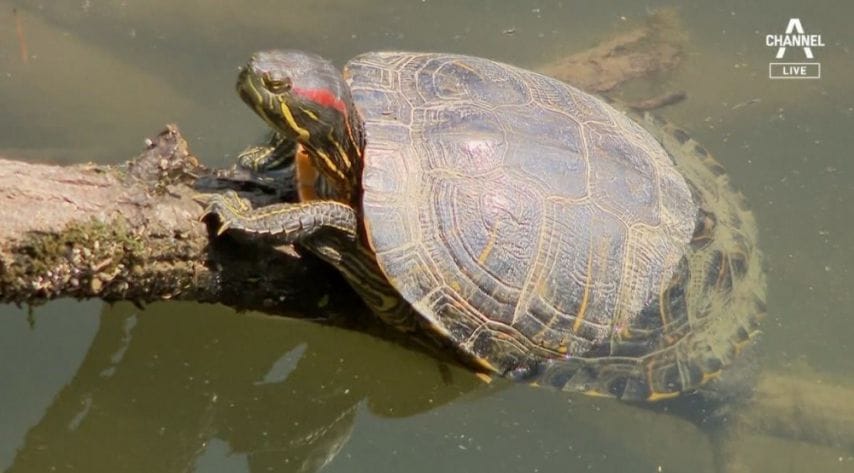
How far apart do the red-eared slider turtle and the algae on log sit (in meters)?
0.17

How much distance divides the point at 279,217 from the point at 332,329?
106cm

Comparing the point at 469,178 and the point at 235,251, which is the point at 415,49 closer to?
the point at 469,178

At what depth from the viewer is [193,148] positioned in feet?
18.6

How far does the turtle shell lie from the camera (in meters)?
4.05

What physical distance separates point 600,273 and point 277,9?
341 centimetres

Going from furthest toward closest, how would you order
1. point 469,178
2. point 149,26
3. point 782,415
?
point 149,26
point 782,415
point 469,178

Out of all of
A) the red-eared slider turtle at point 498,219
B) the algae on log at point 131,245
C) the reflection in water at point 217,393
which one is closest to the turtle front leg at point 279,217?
the red-eared slider turtle at point 498,219

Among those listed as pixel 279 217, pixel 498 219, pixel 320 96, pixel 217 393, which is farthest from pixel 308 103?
pixel 217 393

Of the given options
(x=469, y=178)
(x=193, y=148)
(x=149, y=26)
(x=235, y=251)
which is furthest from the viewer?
(x=149, y=26)

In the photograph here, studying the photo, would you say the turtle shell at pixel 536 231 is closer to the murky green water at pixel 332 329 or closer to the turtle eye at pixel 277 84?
the turtle eye at pixel 277 84

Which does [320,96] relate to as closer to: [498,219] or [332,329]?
[498,219]

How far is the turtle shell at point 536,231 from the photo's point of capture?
405 centimetres

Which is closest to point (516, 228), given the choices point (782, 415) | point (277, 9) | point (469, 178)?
point (469, 178)

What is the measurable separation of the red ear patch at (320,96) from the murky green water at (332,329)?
125 centimetres
